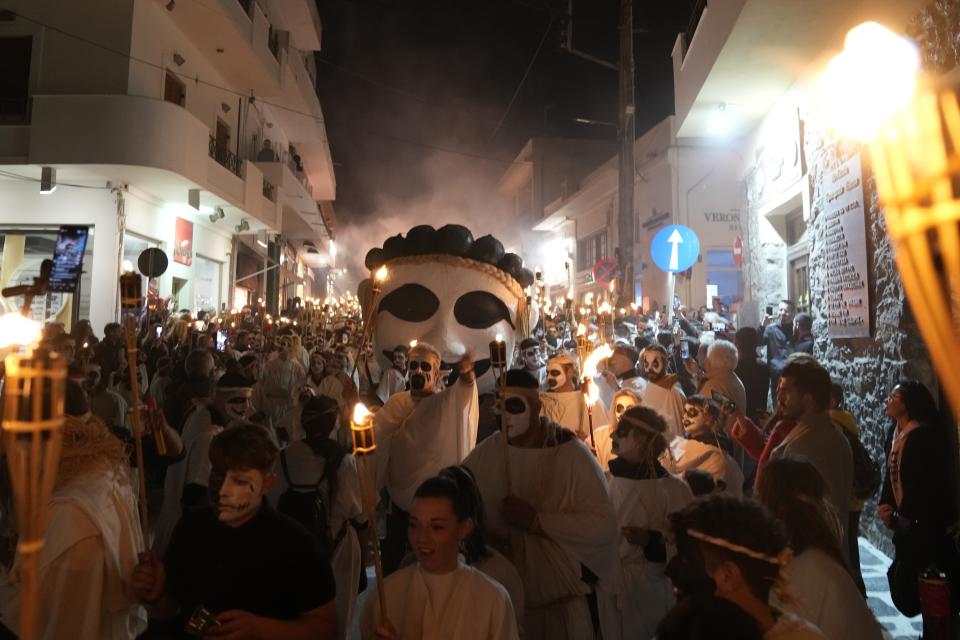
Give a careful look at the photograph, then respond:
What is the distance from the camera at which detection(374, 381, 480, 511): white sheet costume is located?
4.43 meters

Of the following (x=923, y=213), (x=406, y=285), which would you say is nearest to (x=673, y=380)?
(x=406, y=285)

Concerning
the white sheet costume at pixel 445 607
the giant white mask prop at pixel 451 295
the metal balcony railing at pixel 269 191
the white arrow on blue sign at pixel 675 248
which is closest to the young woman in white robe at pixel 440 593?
the white sheet costume at pixel 445 607

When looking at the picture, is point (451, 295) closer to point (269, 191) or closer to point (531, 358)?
point (531, 358)

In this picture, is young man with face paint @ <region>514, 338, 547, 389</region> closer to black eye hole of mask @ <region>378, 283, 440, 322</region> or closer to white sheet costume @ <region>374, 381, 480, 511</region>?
black eye hole of mask @ <region>378, 283, 440, 322</region>

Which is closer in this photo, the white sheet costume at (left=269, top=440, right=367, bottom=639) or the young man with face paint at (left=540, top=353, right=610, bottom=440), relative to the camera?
the white sheet costume at (left=269, top=440, right=367, bottom=639)

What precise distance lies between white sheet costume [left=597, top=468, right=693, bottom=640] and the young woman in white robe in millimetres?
A: 1243

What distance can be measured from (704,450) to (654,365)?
5.33ft

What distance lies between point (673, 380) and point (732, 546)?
4.20 m

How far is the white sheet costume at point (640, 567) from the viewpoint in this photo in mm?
3475

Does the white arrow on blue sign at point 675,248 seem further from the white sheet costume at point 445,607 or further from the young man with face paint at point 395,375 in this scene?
the white sheet costume at point 445,607

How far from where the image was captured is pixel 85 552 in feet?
8.10

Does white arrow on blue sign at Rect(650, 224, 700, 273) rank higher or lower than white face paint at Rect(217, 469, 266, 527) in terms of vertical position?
higher

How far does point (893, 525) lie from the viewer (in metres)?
4.31

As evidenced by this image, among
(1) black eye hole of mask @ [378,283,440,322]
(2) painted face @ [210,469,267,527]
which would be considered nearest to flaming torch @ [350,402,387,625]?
(2) painted face @ [210,469,267,527]
